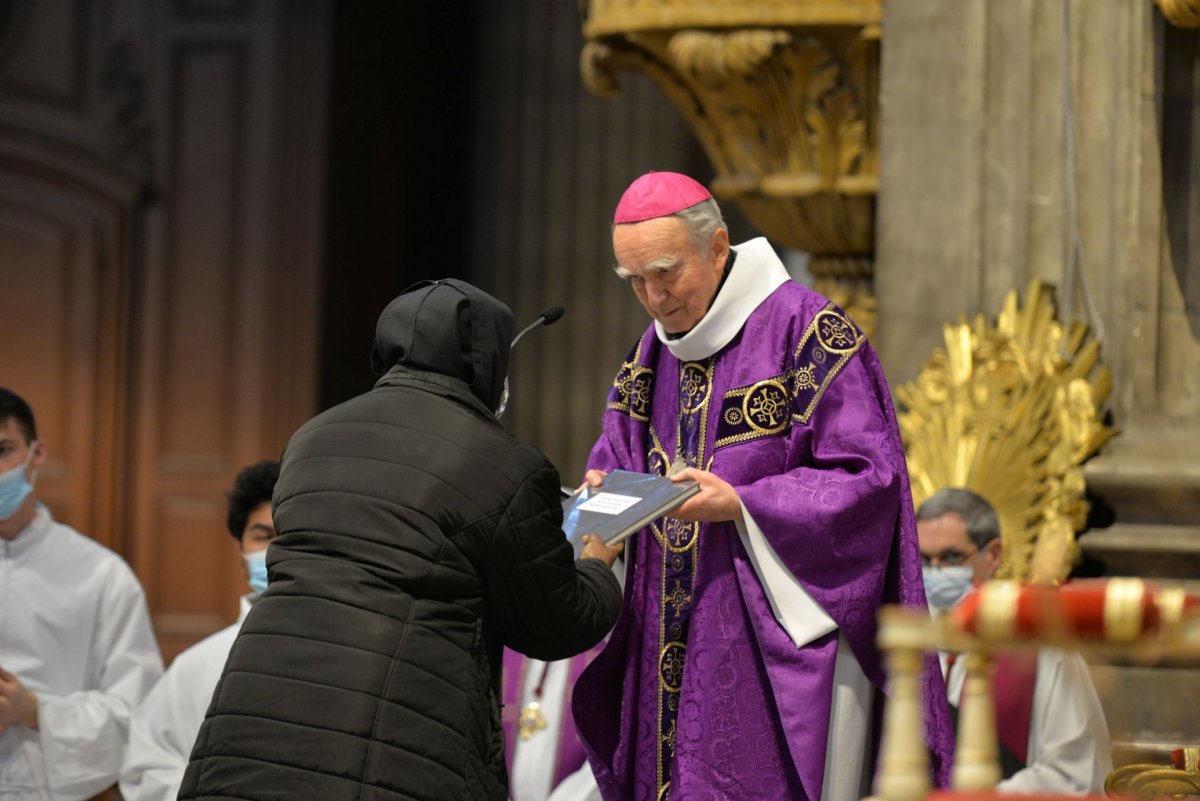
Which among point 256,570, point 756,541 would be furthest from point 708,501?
point 256,570

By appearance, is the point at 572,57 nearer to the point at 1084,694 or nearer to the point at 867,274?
the point at 867,274

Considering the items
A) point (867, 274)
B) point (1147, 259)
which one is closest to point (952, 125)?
point (1147, 259)

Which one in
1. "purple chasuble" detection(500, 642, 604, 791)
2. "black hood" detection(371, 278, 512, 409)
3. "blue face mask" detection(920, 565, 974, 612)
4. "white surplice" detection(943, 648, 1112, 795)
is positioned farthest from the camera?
"purple chasuble" detection(500, 642, 604, 791)

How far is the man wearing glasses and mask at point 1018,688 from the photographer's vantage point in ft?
14.8

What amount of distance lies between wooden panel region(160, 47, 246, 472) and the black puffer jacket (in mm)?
4513

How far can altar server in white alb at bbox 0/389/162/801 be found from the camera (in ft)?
16.1

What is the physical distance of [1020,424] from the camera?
5047mm

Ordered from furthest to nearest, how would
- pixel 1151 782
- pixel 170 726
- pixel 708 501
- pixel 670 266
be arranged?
pixel 170 726 → pixel 670 266 → pixel 708 501 → pixel 1151 782

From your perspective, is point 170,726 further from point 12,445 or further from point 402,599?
point 402,599

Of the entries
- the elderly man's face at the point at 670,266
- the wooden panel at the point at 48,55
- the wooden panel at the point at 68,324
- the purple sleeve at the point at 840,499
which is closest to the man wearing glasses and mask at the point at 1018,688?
the purple sleeve at the point at 840,499

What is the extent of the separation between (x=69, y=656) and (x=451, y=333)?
2.23 metres

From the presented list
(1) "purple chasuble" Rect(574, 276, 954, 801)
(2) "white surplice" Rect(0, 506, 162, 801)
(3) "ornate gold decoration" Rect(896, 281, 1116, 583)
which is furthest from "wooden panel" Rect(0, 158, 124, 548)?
(1) "purple chasuble" Rect(574, 276, 954, 801)

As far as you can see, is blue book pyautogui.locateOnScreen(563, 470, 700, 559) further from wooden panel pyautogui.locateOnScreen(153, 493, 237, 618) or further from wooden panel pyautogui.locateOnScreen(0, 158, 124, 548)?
wooden panel pyautogui.locateOnScreen(0, 158, 124, 548)

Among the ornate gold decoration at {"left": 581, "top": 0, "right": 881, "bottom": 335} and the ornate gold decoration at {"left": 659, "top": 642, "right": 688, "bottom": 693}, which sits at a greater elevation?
the ornate gold decoration at {"left": 581, "top": 0, "right": 881, "bottom": 335}
